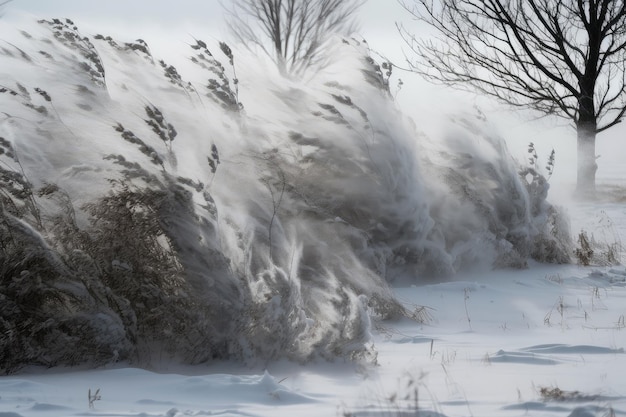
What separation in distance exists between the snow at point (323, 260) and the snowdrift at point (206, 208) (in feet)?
0.05

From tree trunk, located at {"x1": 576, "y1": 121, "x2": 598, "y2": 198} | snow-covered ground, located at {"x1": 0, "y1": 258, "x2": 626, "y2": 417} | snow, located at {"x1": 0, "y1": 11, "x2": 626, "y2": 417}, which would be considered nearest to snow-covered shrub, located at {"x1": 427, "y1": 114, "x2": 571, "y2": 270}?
snow, located at {"x1": 0, "y1": 11, "x2": 626, "y2": 417}

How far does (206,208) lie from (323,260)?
1073 mm

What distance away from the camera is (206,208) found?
3.69m

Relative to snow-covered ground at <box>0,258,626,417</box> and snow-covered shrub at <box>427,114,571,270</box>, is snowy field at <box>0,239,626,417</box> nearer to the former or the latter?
snow-covered ground at <box>0,258,626,417</box>

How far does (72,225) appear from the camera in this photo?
328 centimetres

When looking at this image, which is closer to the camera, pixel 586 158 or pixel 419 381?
pixel 419 381

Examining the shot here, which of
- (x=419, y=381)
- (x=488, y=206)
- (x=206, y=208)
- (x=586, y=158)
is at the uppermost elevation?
(x=586, y=158)

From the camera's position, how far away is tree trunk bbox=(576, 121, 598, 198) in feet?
53.6

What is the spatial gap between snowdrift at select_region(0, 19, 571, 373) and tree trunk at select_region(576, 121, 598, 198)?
1079 cm

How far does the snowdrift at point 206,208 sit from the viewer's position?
3.15m

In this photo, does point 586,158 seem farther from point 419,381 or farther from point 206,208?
point 419,381

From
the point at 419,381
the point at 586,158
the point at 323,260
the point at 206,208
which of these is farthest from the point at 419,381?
the point at 586,158

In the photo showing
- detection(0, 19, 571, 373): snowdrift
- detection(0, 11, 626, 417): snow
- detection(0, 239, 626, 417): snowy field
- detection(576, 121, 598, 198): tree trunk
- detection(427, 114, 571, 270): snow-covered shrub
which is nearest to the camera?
detection(0, 239, 626, 417): snowy field

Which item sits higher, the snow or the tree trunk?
the tree trunk
